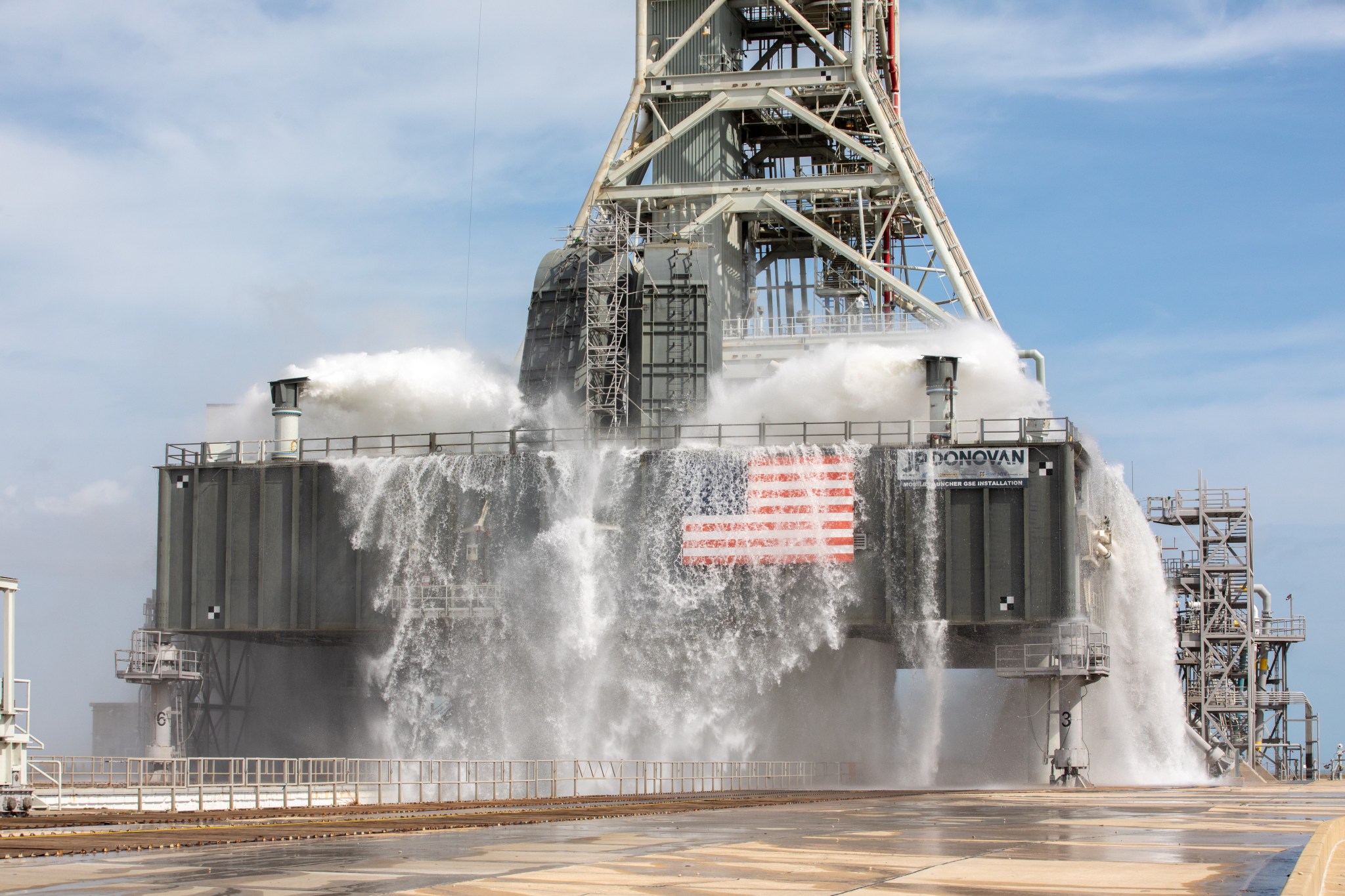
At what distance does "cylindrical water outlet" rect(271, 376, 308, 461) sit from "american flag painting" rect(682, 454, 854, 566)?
15298 mm

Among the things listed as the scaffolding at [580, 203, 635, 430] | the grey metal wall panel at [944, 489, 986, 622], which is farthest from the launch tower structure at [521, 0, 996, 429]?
the grey metal wall panel at [944, 489, 986, 622]

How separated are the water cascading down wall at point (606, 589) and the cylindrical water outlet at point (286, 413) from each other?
1450 mm

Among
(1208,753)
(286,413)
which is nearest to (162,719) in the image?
(286,413)

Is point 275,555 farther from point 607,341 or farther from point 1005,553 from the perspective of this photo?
point 1005,553

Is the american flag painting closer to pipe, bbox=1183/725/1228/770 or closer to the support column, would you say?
the support column

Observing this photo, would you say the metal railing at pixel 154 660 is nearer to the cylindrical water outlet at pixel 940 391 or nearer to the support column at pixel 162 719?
the support column at pixel 162 719

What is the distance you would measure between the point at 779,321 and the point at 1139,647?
18814 mm

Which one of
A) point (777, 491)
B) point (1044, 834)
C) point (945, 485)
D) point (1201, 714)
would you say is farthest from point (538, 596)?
point (1201, 714)

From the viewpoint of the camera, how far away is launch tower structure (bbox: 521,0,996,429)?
58.4 metres

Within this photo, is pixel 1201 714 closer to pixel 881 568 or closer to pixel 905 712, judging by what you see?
pixel 905 712

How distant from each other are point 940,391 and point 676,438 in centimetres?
897

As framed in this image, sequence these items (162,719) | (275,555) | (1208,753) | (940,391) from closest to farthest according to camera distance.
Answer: (940,391)
(275,555)
(162,719)
(1208,753)

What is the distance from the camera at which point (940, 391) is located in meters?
52.2

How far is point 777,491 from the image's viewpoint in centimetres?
5078
